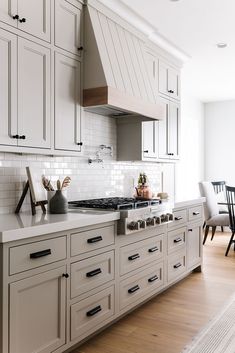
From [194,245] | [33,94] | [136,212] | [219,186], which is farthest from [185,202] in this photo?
[219,186]

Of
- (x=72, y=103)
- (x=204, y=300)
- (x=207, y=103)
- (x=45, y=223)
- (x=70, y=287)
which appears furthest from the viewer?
(x=207, y=103)

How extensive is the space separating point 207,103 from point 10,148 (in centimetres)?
622

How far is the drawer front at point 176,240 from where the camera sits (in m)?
3.82

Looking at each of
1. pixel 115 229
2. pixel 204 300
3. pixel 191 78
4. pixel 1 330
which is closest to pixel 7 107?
pixel 115 229

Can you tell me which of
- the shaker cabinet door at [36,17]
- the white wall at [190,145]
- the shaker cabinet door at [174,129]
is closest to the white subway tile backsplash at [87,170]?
the shaker cabinet door at [174,129]

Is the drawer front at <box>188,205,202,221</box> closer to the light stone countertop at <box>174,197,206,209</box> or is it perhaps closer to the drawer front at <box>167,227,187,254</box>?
the light stone countertop at <box>174,197,206,209</box>

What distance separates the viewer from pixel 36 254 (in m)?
2.15

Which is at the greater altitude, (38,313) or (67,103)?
(67,103)

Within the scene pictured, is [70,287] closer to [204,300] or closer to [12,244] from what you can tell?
[12,244]

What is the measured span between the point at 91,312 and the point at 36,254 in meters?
0.75

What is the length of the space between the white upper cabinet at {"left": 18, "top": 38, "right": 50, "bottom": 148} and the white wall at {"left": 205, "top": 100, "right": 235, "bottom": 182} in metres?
5.61

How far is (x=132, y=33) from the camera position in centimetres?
384

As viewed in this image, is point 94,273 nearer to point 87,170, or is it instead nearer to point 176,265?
point 87,170

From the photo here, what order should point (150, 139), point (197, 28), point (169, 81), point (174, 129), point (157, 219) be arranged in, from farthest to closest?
point (174, 129) < point (169, 81) < point (150, 139) < point (197, 28) < point (157, 219)
